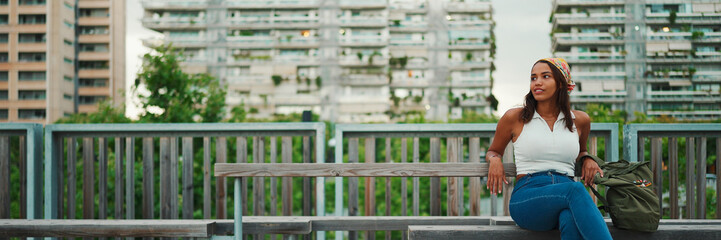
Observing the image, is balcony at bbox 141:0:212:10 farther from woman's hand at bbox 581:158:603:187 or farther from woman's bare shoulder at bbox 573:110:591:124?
woman's hand at bbox 581:158:603:187

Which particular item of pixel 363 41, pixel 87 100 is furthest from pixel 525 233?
pixel 87 100

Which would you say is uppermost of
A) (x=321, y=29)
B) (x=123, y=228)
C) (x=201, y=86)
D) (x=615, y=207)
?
(x=321, y=29)

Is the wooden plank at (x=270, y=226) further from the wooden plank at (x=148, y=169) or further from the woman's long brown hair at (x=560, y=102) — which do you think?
the woman's long brown hair at (x=560, y=102)

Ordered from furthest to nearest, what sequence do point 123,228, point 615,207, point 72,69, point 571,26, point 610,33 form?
point 72,69 < point 571,26 < point 610,33 < point 123,228 < point 615,207

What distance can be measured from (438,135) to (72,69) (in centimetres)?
5742

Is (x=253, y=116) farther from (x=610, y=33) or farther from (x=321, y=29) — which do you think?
(x=610, y=33)

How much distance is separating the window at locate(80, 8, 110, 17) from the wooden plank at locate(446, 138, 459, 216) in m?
62.6

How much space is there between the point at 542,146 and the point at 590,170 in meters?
0.21

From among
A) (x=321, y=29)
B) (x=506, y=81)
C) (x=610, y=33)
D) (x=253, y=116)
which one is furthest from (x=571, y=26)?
(x=253, y=116)

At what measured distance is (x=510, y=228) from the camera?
6.92ft

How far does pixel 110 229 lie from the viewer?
2492 mm

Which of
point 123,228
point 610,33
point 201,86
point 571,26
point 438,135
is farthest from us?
point 571,26

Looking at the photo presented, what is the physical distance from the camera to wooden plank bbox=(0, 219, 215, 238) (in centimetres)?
244

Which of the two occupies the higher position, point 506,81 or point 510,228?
point 506,81
